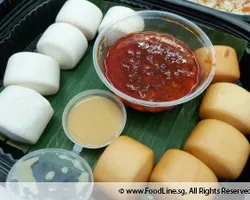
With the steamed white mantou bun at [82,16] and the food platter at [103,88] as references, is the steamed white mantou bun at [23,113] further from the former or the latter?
the steamed white mantou bun at [82,16]

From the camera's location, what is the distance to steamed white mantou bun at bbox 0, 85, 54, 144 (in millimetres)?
1274

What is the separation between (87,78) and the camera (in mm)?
1548

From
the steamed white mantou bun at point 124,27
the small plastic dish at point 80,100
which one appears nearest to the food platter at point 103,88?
the small plastic dish at point 80,100

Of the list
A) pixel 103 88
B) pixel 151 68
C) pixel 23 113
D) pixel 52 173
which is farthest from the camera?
pixel 103 88

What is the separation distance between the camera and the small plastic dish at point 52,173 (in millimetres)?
1141

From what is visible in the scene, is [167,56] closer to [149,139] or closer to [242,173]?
[149,139]

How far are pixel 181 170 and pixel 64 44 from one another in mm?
688

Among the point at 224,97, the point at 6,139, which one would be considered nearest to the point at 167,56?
the point at 224,97

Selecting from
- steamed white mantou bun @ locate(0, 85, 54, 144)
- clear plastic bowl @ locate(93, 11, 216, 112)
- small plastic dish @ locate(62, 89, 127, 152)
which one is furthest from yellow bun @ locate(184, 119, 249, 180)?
steamed white mantou bun @ locate(0, 85, 54, 144)

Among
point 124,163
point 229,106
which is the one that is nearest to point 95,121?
point 124,163

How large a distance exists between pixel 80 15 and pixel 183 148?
73 cm

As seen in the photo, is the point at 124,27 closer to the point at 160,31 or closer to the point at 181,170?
the point at 160,31

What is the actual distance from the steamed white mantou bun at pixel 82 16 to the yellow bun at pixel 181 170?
70 centimetres

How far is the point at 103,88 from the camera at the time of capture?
4.96 feet
